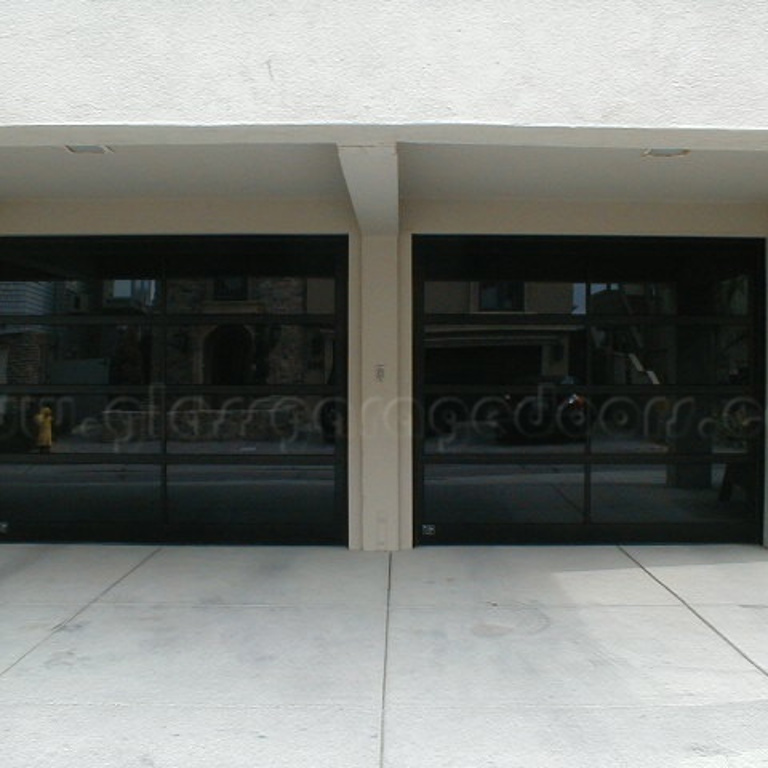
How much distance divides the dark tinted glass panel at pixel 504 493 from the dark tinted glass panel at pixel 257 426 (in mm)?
1059

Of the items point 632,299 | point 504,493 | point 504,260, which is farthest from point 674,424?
point 504,260

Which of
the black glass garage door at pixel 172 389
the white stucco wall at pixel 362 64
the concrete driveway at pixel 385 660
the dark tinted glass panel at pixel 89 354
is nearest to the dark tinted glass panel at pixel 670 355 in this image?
A: the concrete driveway at pixel 385 660

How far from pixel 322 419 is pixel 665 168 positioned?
3471mm

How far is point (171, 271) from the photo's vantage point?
6598 mm

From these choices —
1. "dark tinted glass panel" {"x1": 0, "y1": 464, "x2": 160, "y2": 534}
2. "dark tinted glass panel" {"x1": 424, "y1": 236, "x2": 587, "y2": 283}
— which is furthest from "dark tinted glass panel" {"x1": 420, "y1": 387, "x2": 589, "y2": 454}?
"dark tinted glass panel" {"x1": 0, "y1": 464, "x2": 160, "y2": 534}

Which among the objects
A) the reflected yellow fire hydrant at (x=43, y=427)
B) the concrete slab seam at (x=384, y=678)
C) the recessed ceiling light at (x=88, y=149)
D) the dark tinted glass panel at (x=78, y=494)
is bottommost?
the concrete slab seam at (x=384, y=678)

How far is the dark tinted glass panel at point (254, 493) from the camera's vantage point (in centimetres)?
655

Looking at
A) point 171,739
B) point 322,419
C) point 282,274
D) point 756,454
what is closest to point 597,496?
point 756,454

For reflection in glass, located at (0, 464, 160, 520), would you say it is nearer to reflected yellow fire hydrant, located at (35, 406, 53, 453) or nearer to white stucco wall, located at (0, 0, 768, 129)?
reflected yellow fire hydrant, located at (35, 406, 53, 453)

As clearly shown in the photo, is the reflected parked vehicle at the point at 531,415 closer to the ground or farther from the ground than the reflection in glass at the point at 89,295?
closer to the ground

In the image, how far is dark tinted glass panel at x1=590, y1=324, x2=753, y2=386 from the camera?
6605 mm

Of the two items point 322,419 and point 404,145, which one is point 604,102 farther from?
point 322,419

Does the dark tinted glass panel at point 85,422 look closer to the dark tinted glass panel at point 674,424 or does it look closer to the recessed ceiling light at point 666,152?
the dark tinted glass panel at point 674,424

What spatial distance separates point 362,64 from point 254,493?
12.8ft
